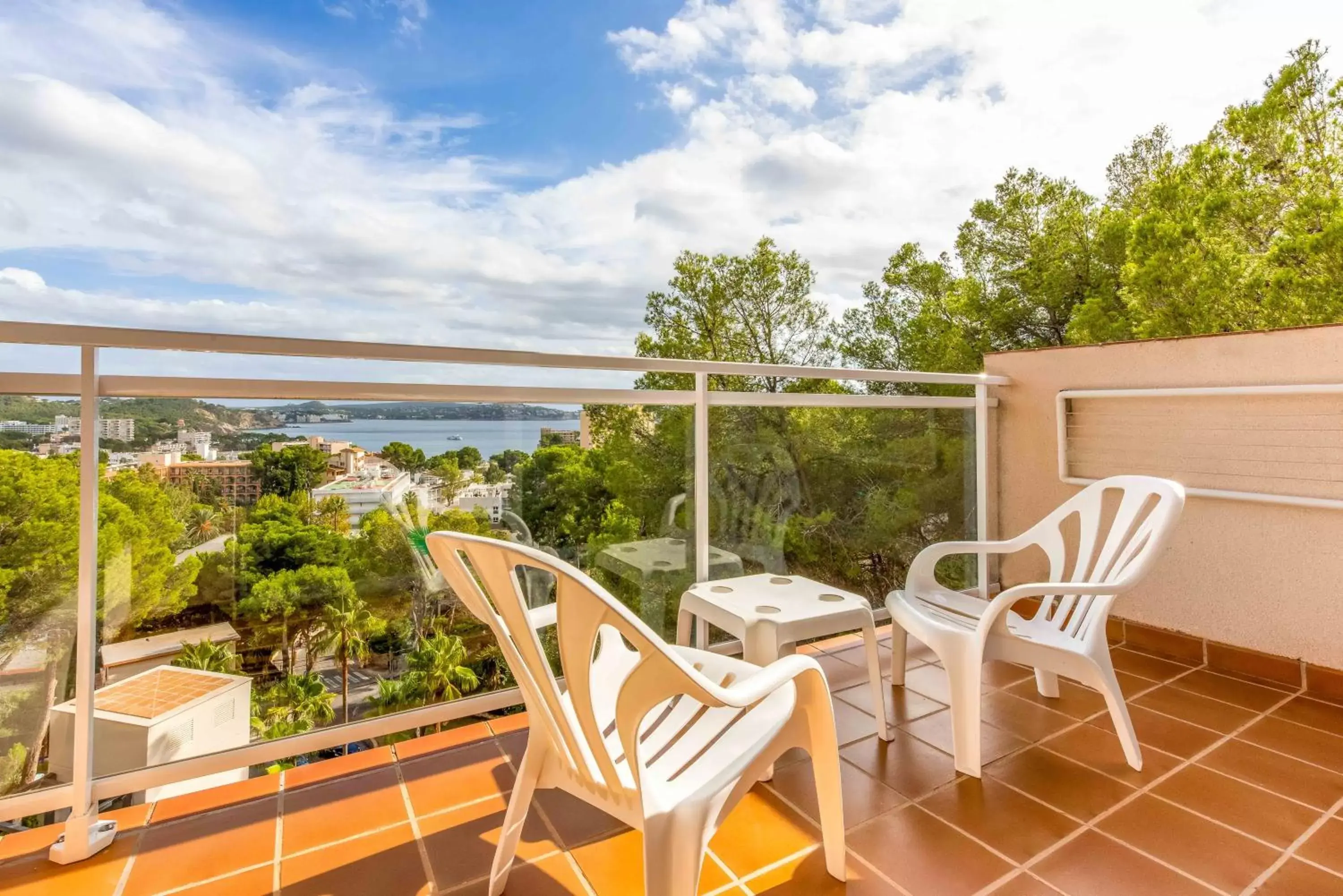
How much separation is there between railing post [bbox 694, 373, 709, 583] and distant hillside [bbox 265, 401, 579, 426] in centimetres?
51

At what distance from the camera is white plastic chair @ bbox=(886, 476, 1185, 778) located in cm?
200

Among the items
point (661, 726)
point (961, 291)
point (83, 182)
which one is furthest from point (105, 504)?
point (83, 182)

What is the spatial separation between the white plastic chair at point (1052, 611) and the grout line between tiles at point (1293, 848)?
0.37m

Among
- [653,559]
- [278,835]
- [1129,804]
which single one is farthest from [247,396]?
[1129,804]

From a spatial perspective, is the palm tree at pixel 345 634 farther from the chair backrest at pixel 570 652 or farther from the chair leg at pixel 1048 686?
the chair leg at pixel 1048 686

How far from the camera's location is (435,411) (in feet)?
6.97

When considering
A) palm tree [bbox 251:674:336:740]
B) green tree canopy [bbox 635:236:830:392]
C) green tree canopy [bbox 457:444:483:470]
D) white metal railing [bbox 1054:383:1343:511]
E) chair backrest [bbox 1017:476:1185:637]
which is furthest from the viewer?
green tree canopy [bbox 635:236:830:392]

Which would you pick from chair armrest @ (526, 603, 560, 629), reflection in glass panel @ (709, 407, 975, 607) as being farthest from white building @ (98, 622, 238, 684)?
reflection in glass panel @ (709, 407, 975, 607)

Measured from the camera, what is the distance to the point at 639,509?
8.27ft

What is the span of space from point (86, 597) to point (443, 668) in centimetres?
94

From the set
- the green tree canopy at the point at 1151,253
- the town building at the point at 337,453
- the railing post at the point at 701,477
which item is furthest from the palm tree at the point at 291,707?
the green tree canopy at the point at 1151,253

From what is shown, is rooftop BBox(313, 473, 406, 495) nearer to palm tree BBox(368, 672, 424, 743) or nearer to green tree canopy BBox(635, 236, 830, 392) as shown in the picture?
palm tree BBox(368, 672, 424, 743)

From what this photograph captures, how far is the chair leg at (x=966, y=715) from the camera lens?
1.97m

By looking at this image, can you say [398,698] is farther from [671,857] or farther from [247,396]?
[671,857]
